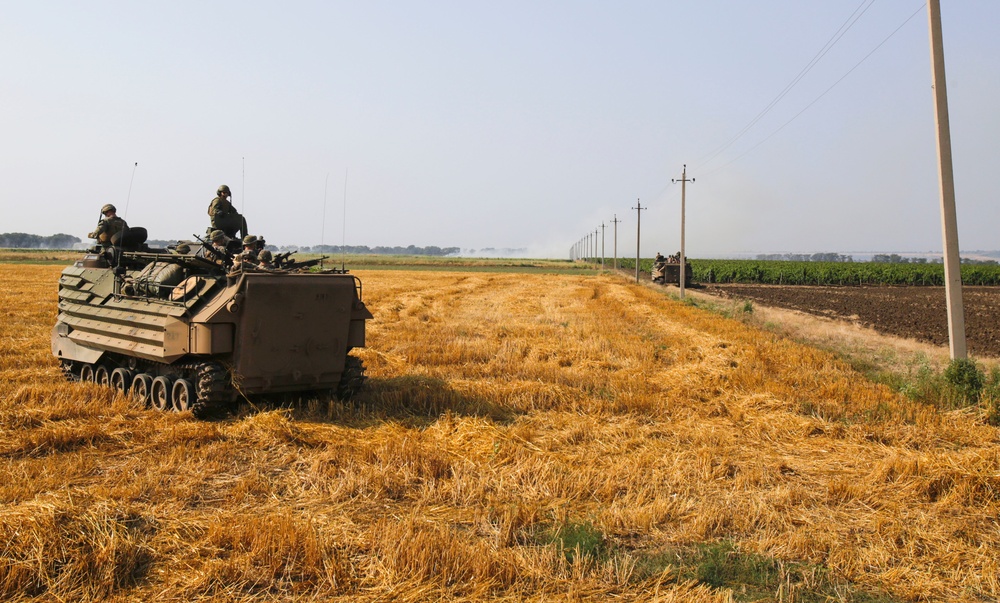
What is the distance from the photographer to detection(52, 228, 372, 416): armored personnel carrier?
9.83 metres

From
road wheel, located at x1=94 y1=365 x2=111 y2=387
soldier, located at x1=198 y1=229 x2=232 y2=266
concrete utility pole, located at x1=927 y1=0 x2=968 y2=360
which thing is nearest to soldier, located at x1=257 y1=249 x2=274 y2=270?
soldier, located at x1=198 y1=229 x2=232 y2=266

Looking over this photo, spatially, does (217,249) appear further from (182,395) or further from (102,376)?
(102,376)

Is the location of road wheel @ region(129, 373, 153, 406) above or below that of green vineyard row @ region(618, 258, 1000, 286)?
below

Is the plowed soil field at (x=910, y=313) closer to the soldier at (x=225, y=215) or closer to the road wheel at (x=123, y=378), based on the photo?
the soldier at (x=225, y=215)

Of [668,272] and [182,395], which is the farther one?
[668,272]

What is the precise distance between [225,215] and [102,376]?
9.74 feet

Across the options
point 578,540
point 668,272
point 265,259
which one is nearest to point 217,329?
point 265,259

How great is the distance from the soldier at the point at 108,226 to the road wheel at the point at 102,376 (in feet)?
6.71

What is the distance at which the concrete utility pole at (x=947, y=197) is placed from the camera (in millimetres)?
11672

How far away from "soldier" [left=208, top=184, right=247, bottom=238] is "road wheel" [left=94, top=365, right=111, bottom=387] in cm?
264

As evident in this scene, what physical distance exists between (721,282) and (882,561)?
65.9 meters

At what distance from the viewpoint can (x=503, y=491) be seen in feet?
23.2

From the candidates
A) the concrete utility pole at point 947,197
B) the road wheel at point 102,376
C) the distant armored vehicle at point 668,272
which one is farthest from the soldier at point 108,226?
the distant armored vehicle at point 668,272

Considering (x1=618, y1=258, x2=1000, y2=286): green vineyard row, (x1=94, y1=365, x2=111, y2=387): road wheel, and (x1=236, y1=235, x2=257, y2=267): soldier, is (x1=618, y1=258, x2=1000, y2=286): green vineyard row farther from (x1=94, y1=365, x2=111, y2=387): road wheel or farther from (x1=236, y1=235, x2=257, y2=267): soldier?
(x1=94, y1=365, x2=111, y2=387): road wheel
